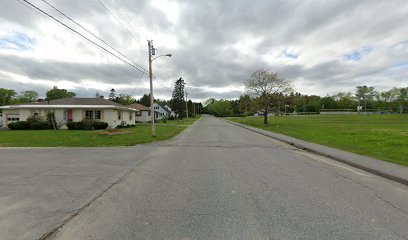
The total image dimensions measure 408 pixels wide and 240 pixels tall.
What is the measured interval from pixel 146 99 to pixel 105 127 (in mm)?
77849

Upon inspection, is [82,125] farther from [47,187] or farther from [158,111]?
[158,111]

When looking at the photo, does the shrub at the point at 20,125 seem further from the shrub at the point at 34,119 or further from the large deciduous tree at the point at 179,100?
the large deciduous tree at the point at 179,100

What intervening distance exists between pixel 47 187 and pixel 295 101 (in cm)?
3840

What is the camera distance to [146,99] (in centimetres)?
10688

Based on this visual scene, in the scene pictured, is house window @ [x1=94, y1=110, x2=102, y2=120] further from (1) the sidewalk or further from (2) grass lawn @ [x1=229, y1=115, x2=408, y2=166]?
(1) the sidewalk

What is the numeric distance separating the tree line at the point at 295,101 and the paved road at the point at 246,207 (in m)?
33.3

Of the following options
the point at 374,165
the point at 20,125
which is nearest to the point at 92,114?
the point at 20,125

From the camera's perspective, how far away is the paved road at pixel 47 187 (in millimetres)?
4264

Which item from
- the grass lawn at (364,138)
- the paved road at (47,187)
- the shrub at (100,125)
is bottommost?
the grass lawn at (364,138)

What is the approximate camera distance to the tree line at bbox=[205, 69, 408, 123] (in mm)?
40594

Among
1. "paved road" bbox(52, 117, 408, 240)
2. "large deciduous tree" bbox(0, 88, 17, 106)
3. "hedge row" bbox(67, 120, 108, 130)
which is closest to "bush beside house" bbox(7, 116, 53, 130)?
"hedge row" bbox(67, 120, 108, 130)

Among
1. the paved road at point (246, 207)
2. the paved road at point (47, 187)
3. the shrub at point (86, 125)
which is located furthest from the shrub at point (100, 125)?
the paved road at point (246, 207)

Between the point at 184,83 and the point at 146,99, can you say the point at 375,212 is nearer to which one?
the point at 184,83

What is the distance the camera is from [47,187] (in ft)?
21.1
